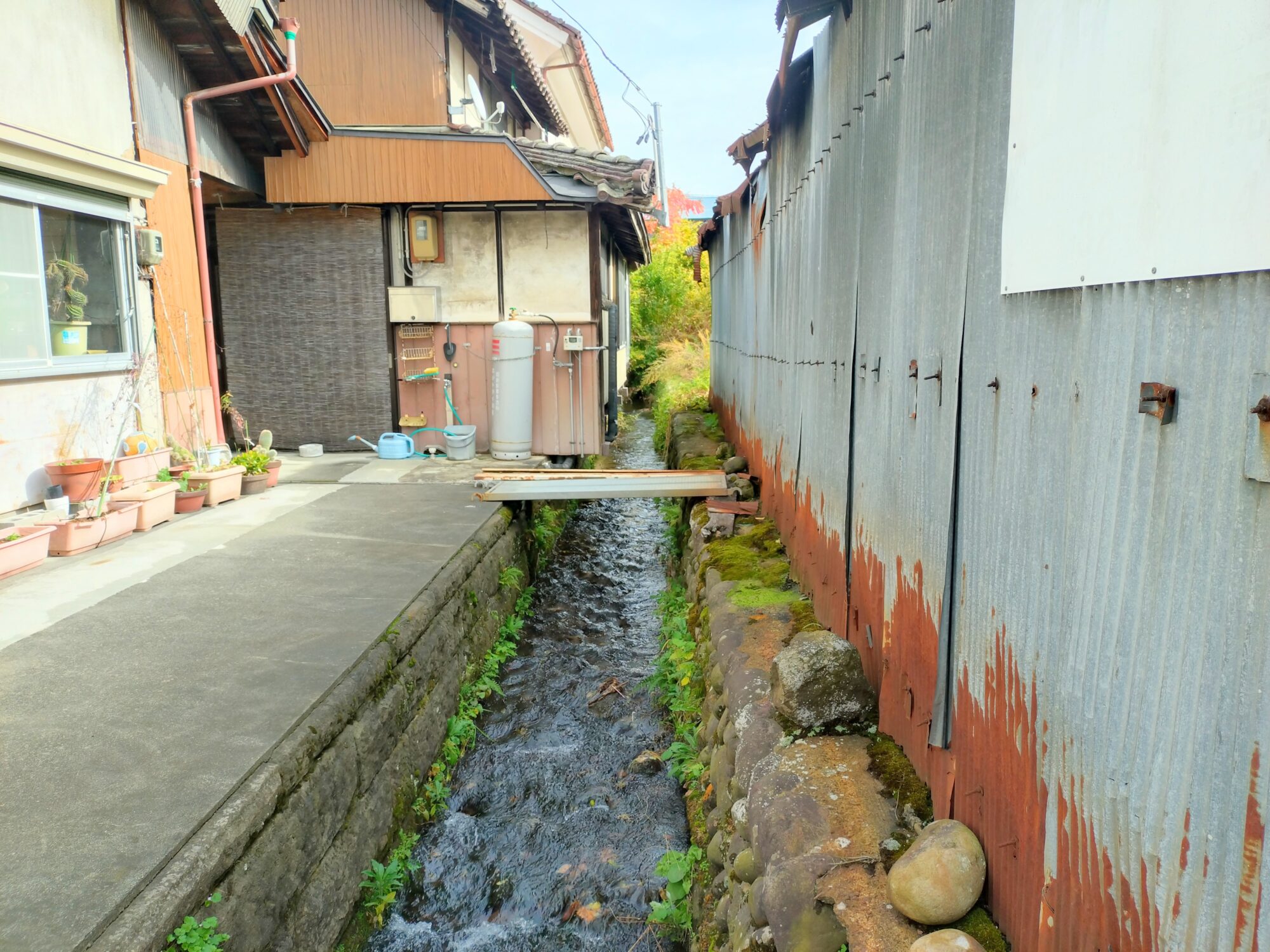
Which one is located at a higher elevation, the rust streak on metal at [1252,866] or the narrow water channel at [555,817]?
the rust streak on metal at [1252,866]

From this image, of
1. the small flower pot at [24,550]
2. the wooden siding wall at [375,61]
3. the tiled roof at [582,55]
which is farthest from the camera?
the tiled roof at [582,55]

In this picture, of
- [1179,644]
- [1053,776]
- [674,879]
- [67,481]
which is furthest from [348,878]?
[67,481]

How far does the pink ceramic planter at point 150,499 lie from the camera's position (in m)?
7.07

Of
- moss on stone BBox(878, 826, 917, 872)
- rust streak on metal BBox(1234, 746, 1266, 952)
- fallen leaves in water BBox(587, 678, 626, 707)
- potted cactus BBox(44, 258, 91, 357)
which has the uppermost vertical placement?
potted cactus BBox(44, 258, 91, 357)

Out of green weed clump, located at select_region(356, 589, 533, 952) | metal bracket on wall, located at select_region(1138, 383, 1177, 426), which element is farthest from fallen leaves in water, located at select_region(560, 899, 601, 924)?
metal bracket on wall, located at select_region(1138, 383, 1177, 426)

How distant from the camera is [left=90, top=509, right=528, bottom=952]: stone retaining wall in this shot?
9.10 feet

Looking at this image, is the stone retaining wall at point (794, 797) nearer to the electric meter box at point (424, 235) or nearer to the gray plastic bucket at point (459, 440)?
the gray plastic bucket at point (459, 440)

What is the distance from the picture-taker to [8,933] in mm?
2436

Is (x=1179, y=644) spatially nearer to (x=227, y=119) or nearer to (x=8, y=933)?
(x=8, y=933)

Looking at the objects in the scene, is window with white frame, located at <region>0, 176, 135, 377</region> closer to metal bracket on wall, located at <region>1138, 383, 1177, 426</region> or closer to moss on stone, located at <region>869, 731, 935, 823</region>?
moss on stone, located at <region>869, 731, 935, 823</region>

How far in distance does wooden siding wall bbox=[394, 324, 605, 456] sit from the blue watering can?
40cm

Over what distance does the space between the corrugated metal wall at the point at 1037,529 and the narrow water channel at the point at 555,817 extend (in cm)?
169

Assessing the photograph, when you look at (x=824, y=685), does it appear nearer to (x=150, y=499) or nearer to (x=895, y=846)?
(x=895, y=846)

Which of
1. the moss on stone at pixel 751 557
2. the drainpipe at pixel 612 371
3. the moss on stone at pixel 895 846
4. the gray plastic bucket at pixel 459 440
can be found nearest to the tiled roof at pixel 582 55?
the drainpipe at pixel 612 371
